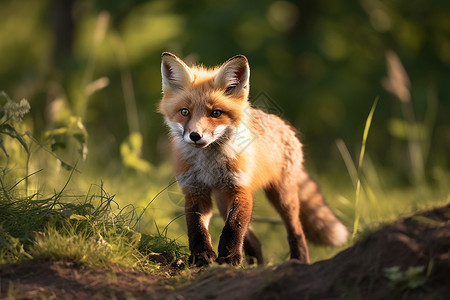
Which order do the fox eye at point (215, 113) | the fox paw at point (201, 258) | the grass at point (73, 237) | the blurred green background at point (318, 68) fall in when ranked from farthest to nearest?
the blurred green background at point (318, 68), the fox eye at point (215, 113), the fox paw at point (201, 258), the grass at point (73, 237)

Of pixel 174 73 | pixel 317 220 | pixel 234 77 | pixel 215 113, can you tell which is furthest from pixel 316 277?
pixel 317 220

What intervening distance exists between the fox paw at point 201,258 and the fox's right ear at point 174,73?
1.33 metres

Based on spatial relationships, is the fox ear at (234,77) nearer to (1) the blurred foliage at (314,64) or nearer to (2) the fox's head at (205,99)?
(2) the fox's head at (205,99)

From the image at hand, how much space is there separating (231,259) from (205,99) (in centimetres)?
119

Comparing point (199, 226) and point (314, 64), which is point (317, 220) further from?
point (314, 64)

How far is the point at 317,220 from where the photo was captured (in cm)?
558

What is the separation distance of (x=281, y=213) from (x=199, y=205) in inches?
46.6

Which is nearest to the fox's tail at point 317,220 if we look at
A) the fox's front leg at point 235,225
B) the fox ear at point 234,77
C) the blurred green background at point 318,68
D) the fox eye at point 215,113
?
the fox's front leg at point 235,225

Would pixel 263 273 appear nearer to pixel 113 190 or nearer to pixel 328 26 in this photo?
pixel 113 190

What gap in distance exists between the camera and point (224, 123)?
4.14m

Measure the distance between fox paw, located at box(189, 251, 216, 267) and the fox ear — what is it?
1.26m

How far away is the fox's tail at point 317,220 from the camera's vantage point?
554cm

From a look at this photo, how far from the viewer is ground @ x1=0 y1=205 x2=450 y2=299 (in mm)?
2631

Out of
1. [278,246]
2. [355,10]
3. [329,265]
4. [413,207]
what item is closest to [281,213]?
[413,207]
